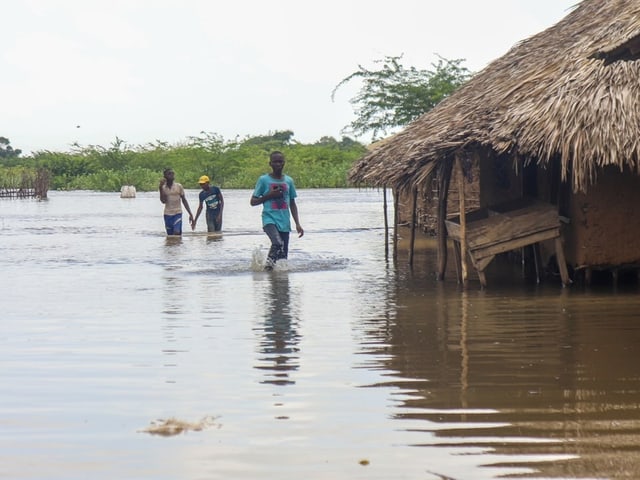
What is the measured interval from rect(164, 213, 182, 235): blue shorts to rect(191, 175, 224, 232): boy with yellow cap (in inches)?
14.5

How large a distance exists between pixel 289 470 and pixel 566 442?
140 cm

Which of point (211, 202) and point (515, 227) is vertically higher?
point (211, 202)

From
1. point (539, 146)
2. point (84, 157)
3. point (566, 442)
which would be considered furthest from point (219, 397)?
point (84, 157)

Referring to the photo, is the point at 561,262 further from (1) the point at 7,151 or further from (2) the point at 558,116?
(1) the point at 7,151

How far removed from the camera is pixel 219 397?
22.2 ft

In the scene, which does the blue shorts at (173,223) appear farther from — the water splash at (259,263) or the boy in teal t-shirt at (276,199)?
the boy in teal t-shirt at (276,199)

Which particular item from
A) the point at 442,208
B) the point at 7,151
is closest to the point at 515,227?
the point at 442,208

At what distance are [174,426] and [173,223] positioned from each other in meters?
17.6

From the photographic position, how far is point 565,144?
461 inches

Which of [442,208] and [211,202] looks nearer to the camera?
[442,208]

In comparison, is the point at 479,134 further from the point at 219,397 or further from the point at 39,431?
the point at 39,431

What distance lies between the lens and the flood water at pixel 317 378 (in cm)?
529

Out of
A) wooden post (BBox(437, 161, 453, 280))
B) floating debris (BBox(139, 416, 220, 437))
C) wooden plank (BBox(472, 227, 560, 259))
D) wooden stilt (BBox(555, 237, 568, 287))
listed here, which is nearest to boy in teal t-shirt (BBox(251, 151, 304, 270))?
wooden post (BBox(437, 161, 453, 280))

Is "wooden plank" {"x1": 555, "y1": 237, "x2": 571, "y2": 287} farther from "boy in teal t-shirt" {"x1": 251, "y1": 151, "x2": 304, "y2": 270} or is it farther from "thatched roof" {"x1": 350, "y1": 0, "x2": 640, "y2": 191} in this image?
"boy in teal t-shirt" {"x1": 251, "y1": 151, "x2": 304, "y2": 270}
